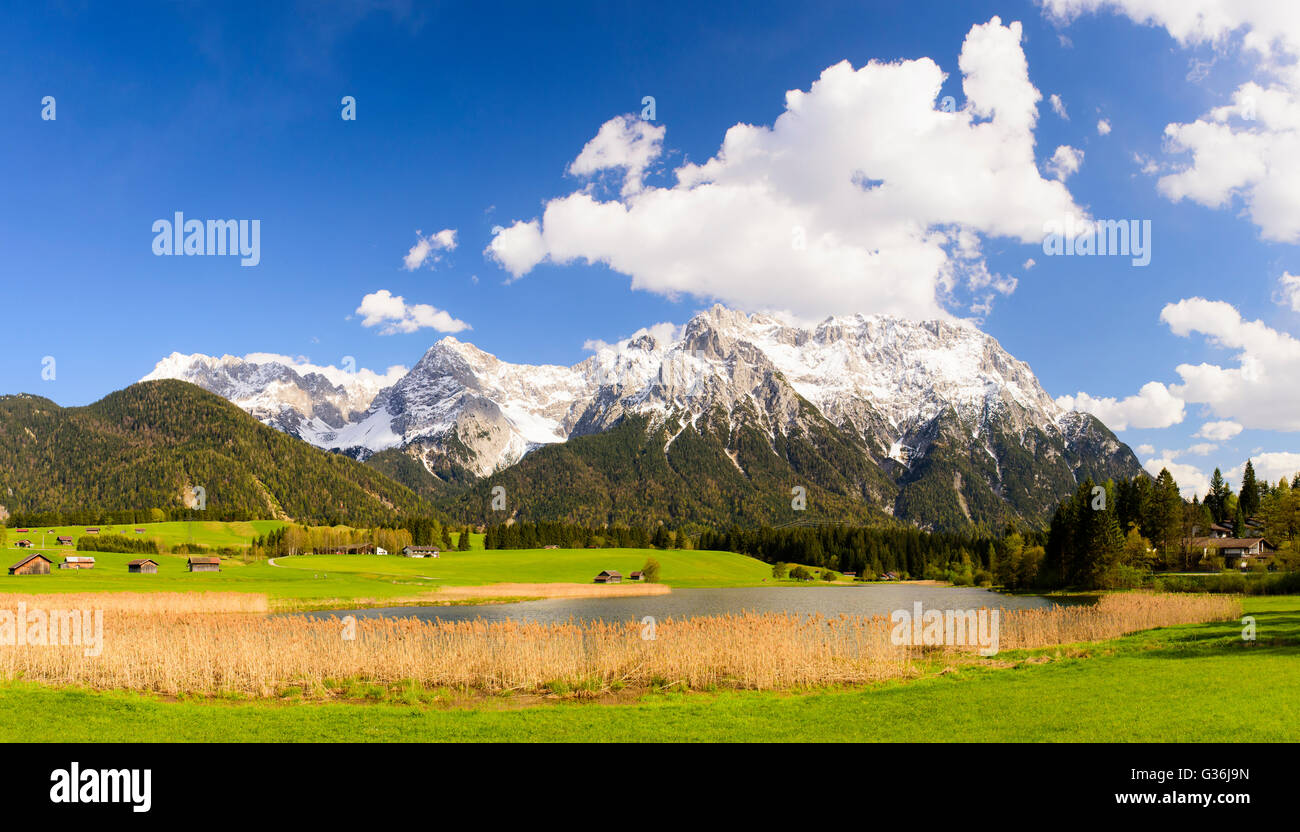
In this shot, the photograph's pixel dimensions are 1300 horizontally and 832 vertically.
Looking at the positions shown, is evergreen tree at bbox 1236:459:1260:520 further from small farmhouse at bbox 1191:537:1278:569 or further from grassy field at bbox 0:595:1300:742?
grassy field at bbox 0:595:1300:742

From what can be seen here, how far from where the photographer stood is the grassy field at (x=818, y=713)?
17.2 meters

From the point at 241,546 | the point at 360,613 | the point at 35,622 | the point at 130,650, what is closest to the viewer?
the point at 130,650

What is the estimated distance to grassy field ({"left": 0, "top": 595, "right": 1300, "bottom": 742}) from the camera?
17203 millimetres

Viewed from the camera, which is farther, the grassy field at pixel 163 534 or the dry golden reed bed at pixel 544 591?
the grassy field at pixel 163 534

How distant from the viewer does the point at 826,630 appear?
41281mm

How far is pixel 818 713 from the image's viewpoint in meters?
21.0

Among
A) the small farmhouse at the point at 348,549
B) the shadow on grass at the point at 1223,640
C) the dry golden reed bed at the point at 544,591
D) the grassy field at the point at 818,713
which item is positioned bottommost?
the small farmhouse at the point at 348,549

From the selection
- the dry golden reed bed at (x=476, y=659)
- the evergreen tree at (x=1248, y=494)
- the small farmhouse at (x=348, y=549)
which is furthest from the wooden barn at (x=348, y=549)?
the evergreen tree at (x=1248, y=494)

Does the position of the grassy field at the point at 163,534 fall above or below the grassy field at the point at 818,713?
below

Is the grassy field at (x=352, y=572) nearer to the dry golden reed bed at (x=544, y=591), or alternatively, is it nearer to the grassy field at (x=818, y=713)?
the dry golden reed bed at (x=544, y=591)
